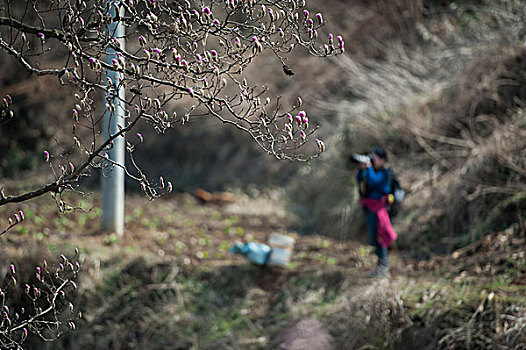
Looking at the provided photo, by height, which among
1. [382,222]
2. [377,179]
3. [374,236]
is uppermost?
[377,179]

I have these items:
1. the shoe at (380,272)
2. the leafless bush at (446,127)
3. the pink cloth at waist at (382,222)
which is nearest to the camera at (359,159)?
the pink cloth at waist at (382,222)

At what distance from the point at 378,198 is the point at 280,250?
1.42 metres

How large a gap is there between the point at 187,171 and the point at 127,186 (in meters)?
1.39

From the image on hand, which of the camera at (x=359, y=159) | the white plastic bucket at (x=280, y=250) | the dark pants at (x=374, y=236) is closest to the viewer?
the camera at (x=359, y=159)

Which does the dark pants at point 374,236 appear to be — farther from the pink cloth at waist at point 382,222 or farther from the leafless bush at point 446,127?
the leafless bush at point 446,127

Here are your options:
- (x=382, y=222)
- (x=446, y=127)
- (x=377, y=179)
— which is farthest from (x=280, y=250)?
(x=446, y=127)

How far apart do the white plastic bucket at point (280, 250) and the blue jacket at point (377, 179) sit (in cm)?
136

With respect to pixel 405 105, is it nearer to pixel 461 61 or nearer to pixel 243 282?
pixel 461 61

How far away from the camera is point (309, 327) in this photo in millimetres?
6629

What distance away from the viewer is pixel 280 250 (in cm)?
757

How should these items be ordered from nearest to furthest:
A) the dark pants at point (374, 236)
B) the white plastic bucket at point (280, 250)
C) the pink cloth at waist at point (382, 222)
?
the pink cloth at waist at point (382, 222), the dark pants at point (374, 236), the white plastic bucket at point (280, 250)

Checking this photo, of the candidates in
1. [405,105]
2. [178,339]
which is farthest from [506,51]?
[178,339]

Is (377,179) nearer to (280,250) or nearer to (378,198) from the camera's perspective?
(378,198)

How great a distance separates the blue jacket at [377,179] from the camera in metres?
6.62
